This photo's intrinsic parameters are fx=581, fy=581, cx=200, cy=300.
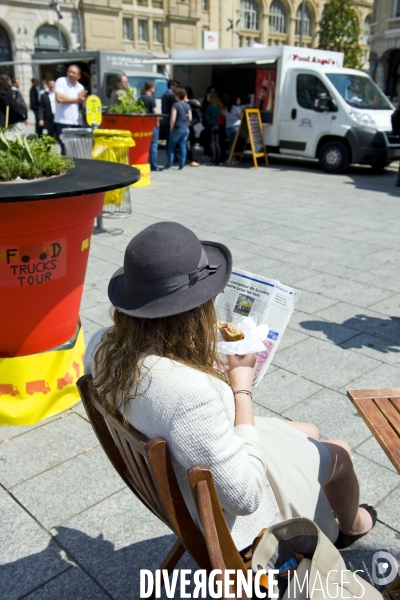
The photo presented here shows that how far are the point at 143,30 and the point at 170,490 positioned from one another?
170 feet

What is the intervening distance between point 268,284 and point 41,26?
43.0 metres

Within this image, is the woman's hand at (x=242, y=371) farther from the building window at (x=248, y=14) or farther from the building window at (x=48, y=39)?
the building window at (x=248, y=14)

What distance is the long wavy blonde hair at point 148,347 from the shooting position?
1.55 meters

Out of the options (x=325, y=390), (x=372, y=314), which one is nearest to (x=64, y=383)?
(x=325, y=390)

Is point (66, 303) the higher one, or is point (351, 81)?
point (351, 81)

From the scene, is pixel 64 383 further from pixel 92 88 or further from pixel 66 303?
pixel 92 88

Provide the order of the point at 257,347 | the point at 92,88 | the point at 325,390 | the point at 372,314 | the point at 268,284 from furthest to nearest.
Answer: the point at 92,88 → the point at 372,314 → the point at 325,390 → the point at 268,284 → the point at 257,347

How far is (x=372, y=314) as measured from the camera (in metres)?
4.73

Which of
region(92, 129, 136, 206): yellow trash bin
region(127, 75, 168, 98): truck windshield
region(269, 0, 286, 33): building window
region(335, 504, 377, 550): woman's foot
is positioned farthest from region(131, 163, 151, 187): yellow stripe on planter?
region(269, 0, 286, 33): building window

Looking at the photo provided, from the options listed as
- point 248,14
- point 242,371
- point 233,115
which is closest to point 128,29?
point 248,14

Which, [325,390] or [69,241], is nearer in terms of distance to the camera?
[69,241]

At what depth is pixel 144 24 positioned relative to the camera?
47.5m

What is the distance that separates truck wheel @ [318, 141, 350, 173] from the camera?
1199cm

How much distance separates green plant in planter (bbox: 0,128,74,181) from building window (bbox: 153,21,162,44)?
163ft
